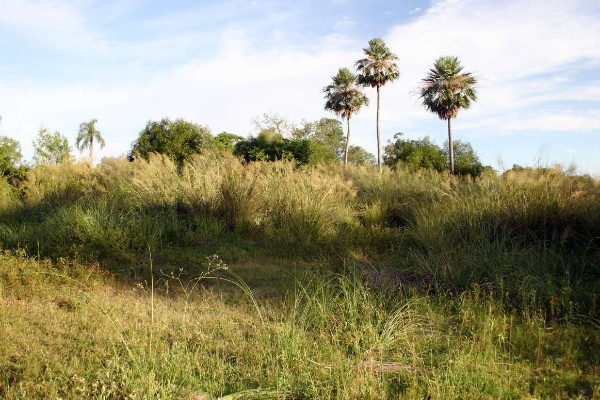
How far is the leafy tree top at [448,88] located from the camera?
34.9m

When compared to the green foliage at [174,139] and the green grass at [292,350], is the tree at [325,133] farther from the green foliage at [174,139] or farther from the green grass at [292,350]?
the green grass at [292,350]

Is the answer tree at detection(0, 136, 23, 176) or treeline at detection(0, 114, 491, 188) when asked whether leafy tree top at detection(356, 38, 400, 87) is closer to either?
treeline at detection(0, 114, 491, 188)

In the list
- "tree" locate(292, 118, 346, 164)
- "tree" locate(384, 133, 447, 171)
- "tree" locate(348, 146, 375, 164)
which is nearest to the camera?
"tree" locate(384, 133, 447, 171)

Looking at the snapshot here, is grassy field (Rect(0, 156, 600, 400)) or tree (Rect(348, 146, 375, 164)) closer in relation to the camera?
grassy field (Rect(0, 156, 600, 400))

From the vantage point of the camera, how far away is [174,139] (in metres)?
20.5

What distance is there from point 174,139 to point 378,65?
21.0 metres

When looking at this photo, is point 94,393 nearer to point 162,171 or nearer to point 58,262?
point 58,262

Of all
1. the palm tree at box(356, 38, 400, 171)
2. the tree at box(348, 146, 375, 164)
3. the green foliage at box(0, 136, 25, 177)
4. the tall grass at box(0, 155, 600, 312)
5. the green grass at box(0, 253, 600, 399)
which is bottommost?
the green grass at box(0, 253, 600, 399)

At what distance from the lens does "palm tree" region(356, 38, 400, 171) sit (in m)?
36.1

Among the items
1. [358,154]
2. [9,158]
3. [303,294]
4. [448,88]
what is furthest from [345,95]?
[303,294]

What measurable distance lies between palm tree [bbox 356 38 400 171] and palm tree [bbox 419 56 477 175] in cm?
281

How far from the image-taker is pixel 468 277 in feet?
19.6

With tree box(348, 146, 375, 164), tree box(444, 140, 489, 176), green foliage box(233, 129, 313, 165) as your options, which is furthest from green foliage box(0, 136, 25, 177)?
tree box(348, 146, 375, 164)

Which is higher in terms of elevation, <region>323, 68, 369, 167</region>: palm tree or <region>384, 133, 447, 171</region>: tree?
<region>323, 68, 369, 167</region>: palm tree
